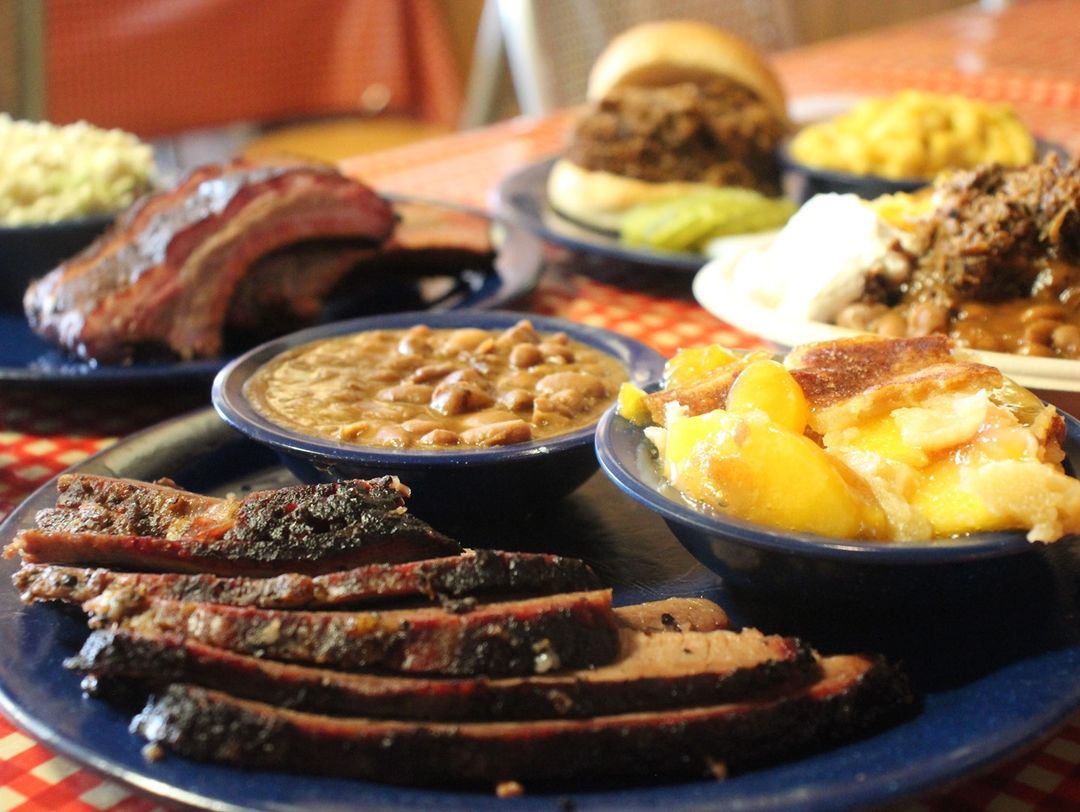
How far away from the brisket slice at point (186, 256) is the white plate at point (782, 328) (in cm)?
103

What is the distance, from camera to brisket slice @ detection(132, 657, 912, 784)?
140 centimetres

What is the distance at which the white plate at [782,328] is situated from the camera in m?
2.21

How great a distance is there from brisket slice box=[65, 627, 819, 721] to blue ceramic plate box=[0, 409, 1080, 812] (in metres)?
0.09

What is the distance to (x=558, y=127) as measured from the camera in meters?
5.60

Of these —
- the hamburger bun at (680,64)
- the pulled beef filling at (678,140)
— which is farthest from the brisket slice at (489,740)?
the hamburger bun at (680,64)

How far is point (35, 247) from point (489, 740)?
2.50m

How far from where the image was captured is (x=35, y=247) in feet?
11.0

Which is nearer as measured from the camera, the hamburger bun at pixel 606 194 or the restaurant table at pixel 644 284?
the restaurant table at pixel 644 284

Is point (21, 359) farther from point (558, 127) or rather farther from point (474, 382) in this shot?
point (558, 127)

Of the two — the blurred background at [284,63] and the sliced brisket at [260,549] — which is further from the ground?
the sliced brisket at [260,549]

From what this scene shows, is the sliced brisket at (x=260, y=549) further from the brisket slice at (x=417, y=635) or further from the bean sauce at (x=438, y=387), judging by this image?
the bean sauce at (x=438, y=387)

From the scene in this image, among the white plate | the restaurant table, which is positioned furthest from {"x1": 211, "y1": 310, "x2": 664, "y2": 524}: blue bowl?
the restaurant table

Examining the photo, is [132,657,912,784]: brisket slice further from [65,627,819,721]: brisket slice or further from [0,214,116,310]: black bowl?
[0,214,116,310]: black bowl

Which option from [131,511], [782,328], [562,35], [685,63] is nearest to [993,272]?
[782,328]
